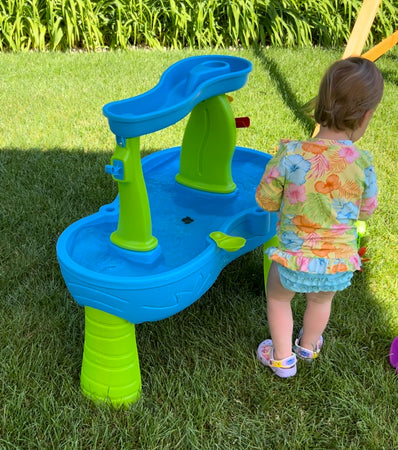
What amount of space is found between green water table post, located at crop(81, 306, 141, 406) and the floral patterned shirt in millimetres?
496

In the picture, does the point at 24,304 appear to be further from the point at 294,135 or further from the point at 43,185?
the point at 294,135

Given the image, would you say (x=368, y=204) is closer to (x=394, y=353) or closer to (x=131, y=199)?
(x=394, y=353)

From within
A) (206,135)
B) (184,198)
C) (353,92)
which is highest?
(353,92)

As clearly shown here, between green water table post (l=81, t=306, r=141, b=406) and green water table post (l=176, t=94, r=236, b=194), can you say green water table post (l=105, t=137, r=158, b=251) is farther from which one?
green water table post (l=176, t=94, r=236, b=194)

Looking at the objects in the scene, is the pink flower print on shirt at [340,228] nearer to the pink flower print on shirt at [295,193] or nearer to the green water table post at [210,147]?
the pink flower print on shirt at [295,193]

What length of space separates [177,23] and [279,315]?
401cm

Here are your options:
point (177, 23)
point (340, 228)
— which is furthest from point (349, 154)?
point (177, 23)

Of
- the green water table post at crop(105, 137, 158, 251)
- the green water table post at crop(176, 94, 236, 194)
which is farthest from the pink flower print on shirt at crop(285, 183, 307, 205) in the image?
the green water table post at crop(176, 94, 236, 194)

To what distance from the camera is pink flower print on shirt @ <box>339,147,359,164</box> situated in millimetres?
1382

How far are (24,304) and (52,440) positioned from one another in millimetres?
624

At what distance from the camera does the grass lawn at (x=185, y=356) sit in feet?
4.91

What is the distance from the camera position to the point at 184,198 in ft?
6.40

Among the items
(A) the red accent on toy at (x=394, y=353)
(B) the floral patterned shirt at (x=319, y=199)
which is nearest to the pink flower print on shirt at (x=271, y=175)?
(B) the floral patterned shirt at (x=319, y=199)

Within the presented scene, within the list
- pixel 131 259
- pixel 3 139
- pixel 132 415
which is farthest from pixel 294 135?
pixel 132 415
